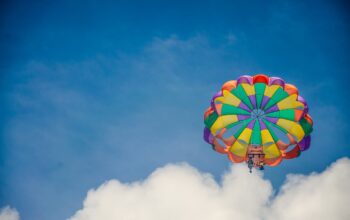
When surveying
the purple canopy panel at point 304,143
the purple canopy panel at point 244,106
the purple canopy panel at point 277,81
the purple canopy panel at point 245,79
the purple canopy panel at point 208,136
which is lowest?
the purple canopy panel at point 304,143

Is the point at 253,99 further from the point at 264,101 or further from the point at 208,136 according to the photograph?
the point at 208,136

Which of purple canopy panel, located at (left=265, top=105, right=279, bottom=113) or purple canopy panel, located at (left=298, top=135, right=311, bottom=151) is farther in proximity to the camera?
purple canopy panel, located at (left=265, top=105, right=279, bottom=113)

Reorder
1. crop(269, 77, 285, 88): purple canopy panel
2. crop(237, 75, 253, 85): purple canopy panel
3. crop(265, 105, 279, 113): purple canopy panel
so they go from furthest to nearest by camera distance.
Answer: crop(265, 105, 279, 113): purple canopy panel → crop(237, 75, 253, 85): purple canopy panel → crop(269, 77, 285, 88): purple canopy panel

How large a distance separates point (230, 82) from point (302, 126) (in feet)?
14.9

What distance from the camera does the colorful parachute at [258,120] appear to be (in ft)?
93.0

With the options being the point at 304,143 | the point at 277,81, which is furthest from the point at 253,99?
the point at 304,143

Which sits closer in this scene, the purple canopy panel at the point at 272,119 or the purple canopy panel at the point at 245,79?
the purple canopy panel at the point at 245,79

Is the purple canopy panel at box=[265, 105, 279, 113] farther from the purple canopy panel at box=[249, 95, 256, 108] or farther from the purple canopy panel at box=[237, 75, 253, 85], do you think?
the purple canopy panel at box=[237, 75, 253, 85]

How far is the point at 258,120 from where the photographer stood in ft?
97.0

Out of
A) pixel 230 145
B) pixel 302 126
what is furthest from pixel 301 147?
pixel 230 145

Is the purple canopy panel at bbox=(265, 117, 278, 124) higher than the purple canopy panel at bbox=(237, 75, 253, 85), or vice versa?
the purple canopy panel at bbox=(237, 75, 253, 85)

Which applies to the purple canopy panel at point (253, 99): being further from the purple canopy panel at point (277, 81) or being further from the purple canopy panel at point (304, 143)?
the purple canopy panel at point (304, 143)

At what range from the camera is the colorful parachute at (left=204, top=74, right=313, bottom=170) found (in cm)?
2834

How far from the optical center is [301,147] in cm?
2886
